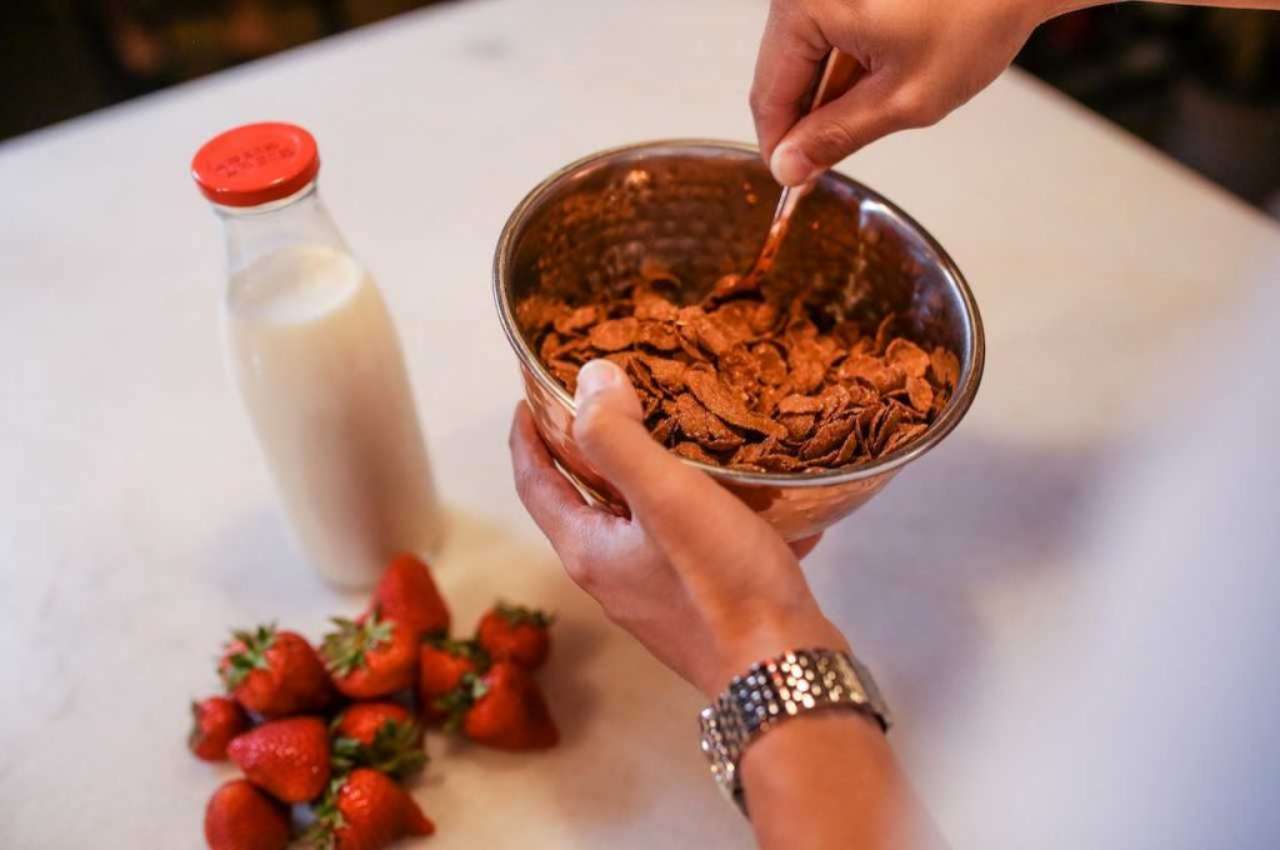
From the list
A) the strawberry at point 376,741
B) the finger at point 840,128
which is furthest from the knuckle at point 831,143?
the strawberry at point 376,741

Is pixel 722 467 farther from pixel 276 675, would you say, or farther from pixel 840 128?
pixel 276 675

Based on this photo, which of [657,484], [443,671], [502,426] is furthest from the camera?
[502,426]

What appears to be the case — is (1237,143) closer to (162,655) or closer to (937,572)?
(937,572)

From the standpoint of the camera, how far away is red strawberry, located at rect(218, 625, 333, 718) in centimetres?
81

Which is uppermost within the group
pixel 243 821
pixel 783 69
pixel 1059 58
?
pixel 783 69

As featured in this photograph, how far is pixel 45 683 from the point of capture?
881mm

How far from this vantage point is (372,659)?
0.83 m

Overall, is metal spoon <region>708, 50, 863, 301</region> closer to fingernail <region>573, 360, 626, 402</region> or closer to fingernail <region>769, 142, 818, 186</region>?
fingernail <region>769, 142, 818, 186</region>

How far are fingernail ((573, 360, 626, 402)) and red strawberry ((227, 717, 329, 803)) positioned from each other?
35 cm

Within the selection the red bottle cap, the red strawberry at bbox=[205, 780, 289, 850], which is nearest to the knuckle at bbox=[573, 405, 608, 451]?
the red bottle cap

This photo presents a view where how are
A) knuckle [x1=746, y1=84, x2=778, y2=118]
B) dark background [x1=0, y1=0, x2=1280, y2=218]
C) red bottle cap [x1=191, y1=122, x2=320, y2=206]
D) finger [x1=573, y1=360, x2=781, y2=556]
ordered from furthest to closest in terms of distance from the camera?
dark background [x1=0, y1=0, x2=1280, y2=218], knuckle [x1=746, y1=84, x2=778, y2=118], red bottle cap [x1=191, y1=122, x2=320, y2=206], finger [x1=573, y1=360, x2=781, y2=556]

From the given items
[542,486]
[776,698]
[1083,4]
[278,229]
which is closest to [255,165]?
[278,229]

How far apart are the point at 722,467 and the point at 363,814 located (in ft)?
1.20

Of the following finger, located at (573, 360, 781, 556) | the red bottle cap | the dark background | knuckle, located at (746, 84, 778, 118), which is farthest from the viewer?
the dark background
